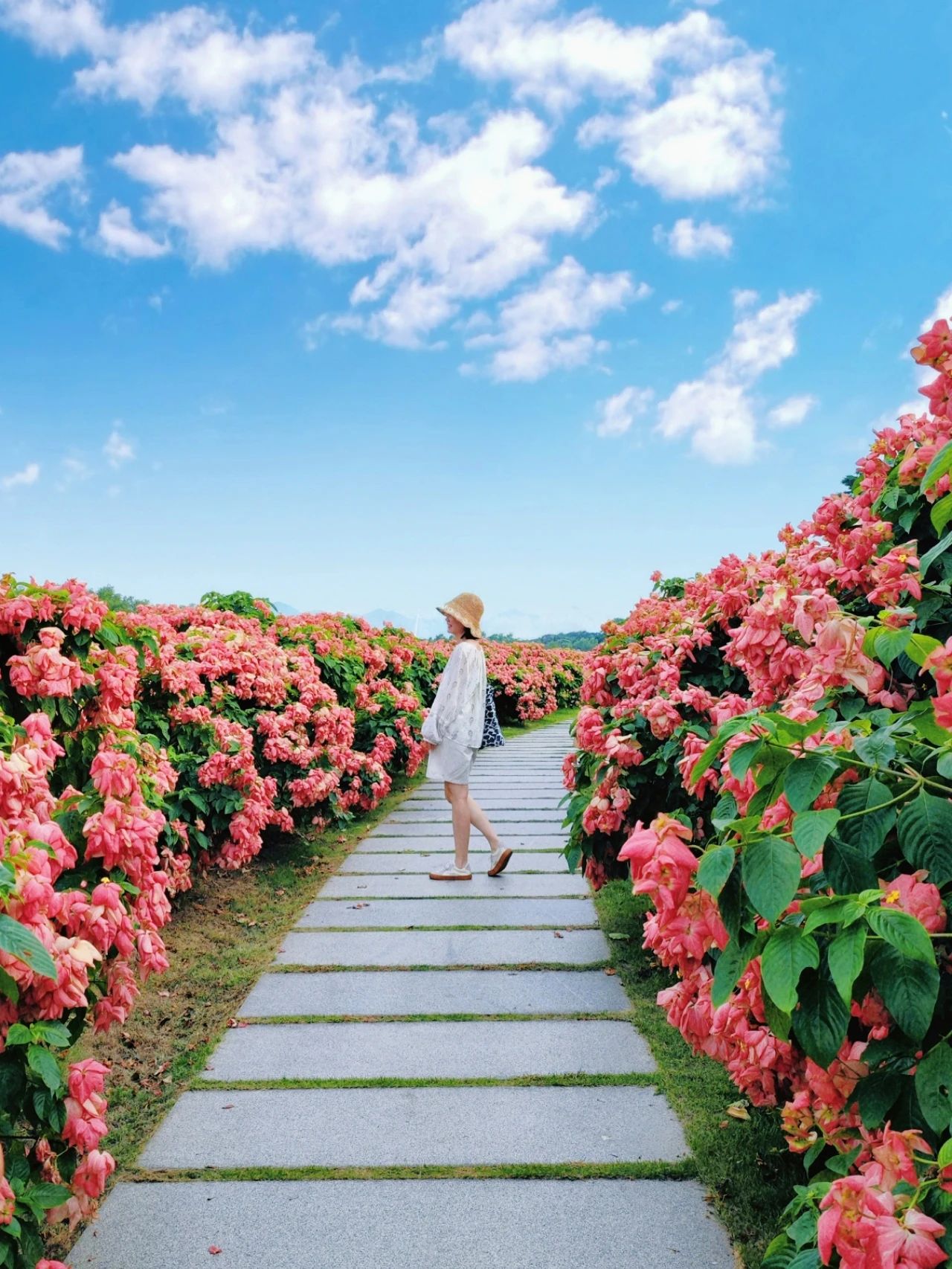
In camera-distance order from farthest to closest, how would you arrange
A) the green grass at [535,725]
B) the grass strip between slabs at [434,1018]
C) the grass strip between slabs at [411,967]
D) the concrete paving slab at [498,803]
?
1. the green grass at [535,725]
2. the concrete paving slab at [498,803]
3. the grass strip between slabs at [411,967]
4. the grass strip between slabs at [434,1018]

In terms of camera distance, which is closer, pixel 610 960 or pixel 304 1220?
pixel 304 1220

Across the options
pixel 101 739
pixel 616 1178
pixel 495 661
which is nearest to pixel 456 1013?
pixel 616 1178

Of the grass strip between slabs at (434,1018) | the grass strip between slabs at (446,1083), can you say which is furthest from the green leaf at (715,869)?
the grass strip between slabs at (434,1018)

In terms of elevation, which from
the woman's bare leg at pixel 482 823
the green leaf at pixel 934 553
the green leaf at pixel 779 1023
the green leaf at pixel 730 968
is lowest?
the woman's bare leg at pixel 482 823

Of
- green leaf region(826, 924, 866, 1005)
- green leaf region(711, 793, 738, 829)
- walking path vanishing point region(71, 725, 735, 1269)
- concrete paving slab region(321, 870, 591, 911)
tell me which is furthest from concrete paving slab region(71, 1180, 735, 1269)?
concrete paving slab region(321, 870, 591, 911)

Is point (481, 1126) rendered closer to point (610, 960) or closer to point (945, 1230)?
point (610, 960)

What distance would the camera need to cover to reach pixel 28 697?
116 inches

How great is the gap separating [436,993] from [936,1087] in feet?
8.46

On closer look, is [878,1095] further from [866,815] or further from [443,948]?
[443,948]

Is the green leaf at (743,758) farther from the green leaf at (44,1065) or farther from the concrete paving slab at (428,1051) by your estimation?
the concrete paving slab at (428,1051)

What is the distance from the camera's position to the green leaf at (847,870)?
127 cm

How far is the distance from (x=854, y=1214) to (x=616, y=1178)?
131cm

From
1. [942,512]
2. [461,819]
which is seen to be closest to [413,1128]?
[942,512]

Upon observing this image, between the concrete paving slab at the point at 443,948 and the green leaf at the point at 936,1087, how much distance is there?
277cm
